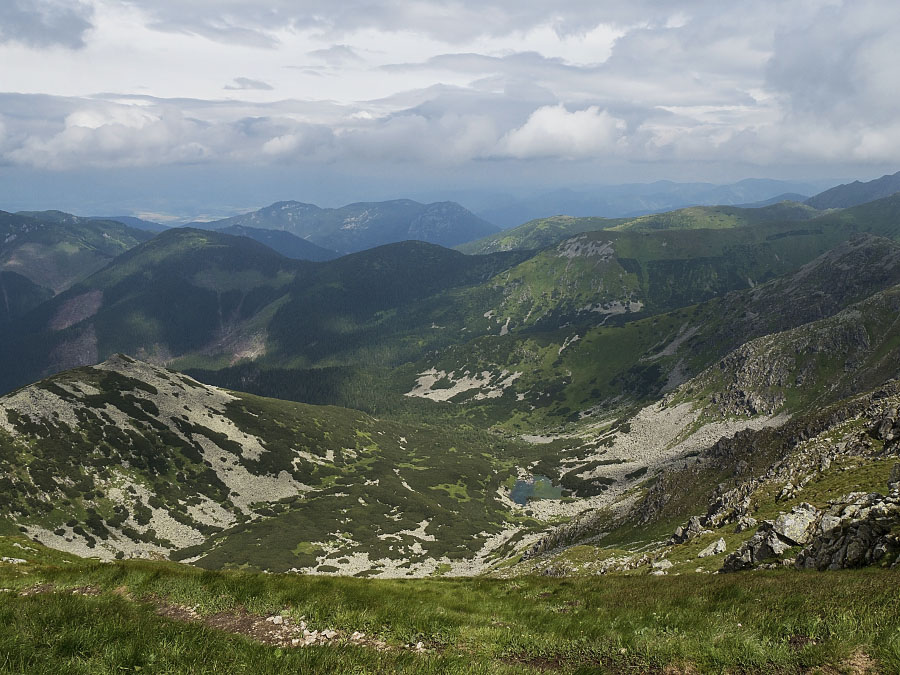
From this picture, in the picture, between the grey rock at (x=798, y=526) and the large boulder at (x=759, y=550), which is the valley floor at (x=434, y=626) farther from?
the grey rock at (x=798, y=526)

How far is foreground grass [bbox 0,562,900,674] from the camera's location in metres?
10.3

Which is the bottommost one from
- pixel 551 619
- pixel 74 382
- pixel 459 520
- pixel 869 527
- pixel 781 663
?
pixel 459 520

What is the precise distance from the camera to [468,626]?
1584cm

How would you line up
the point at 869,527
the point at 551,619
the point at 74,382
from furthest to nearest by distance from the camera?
1. the point at 74,382
2. the point at 869,527
3. the point at 551,619

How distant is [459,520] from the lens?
546ft

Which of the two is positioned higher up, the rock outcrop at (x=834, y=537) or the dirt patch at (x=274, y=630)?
the dirt patch at (x=274, y=630)

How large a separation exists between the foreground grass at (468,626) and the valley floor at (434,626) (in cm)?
5

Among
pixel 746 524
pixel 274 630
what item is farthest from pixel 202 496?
pixel 274 630

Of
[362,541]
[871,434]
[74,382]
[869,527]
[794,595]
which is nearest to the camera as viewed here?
[794,595]

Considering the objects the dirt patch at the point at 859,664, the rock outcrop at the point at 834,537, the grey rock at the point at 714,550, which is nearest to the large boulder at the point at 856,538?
the rock outcrop at the point at 834,537

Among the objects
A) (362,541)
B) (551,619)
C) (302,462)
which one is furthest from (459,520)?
(551,619)

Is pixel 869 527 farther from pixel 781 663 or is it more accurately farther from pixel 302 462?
pixel 302 462

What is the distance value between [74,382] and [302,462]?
85.8 meters

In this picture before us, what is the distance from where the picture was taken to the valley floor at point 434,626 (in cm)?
1027
